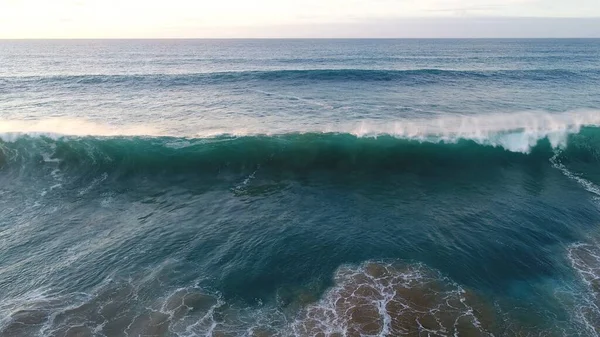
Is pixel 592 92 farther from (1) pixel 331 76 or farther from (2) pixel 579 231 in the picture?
(2) pixel 579 231

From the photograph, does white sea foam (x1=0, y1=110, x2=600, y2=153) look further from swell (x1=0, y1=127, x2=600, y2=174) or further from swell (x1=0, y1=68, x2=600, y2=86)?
swell (x1=0, y1=68, x2=600, y2=86)

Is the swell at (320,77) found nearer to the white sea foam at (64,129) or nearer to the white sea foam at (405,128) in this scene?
the white sea foam at (64,129)

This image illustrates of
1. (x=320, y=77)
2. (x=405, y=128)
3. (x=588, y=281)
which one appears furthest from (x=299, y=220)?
(x=320, y=77)

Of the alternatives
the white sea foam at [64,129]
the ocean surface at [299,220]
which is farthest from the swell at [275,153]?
the white sea foam at [64,129]

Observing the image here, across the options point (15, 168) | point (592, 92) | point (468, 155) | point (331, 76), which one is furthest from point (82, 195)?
point (592, 92)

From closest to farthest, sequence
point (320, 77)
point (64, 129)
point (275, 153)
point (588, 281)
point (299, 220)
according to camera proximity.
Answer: point (588, 281), point (299, 220), point (275, 153), point (64, 129), point (320, 77)

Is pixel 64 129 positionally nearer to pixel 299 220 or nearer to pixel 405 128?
pixel 299 220
